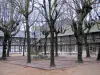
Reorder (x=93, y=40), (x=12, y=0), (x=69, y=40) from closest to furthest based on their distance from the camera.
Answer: (x=12, y=0) < (x=93, y=40) < (x=69, y=40)

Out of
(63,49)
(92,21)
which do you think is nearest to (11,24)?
(92,21)

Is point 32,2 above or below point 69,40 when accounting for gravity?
above

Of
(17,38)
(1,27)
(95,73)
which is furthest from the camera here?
(17,38)

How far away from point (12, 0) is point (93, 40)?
83.2ft

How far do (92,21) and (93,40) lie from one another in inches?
522

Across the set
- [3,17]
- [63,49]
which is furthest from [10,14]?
[63,49]

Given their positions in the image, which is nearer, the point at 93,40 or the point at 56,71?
the point at 56,71

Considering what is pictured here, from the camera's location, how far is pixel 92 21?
30031 millimetres

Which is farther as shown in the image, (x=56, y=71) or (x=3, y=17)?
(x=3, y=17)

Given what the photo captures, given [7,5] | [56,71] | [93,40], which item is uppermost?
[7,5]

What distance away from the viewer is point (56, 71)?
14.1 meters

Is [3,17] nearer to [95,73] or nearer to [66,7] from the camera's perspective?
[66,7]

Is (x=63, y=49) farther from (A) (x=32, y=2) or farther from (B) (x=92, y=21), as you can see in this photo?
(A) (x=32, y=2)

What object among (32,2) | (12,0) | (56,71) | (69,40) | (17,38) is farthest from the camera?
(17,38)
